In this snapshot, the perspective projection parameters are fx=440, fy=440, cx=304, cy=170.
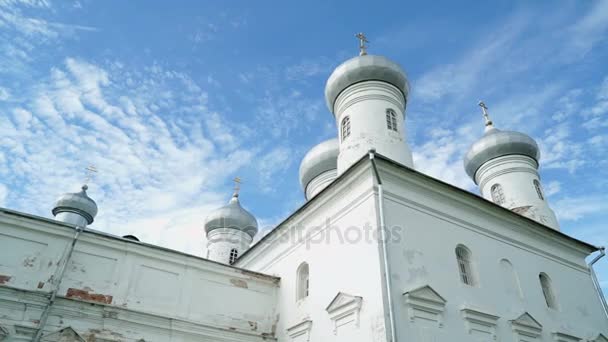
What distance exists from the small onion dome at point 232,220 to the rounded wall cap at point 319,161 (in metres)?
4.63

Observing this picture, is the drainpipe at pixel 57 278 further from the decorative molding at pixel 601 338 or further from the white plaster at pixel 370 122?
the decorative molding at pixel 601 338

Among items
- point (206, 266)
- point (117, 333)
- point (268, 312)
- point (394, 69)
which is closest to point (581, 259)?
point (394, 69)

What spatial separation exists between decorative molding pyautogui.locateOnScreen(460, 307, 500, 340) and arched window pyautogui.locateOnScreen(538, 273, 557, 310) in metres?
2.98

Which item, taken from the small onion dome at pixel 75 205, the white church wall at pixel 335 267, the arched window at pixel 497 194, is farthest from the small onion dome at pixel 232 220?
the arched window at pixel 497 194

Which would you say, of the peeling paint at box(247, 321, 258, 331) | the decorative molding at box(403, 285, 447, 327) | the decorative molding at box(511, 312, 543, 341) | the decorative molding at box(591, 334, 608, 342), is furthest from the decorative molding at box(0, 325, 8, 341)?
the decorative molding at box(591, 334, 608, 342)

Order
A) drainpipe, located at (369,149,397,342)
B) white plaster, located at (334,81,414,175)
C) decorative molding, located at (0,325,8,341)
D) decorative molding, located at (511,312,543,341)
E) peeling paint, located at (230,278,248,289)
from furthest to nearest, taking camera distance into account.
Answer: white plaster, located at (334,81,414,175) → peeling paint, located at (230,278,248,289) → decorative molding, located at (511,312,543,341) → decorative molding, located at (0,325,8,341) → drainpipe, located at (369,149,397,342)

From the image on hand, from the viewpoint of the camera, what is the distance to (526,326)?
9547 mm

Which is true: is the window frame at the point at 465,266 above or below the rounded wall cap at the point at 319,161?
below

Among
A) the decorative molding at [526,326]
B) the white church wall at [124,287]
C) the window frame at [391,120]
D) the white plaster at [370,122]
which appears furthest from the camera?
the window frame at [391,120]

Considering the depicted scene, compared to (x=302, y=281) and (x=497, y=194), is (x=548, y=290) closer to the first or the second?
(x=497, y=194)

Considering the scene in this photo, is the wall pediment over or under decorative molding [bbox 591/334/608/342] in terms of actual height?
under

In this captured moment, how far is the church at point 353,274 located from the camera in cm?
858

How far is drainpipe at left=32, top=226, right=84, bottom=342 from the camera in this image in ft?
28.3

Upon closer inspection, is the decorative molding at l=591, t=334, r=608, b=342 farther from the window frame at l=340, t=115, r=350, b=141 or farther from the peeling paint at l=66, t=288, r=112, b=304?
the peeling paint at l=66, t=288, r=112, b=304
